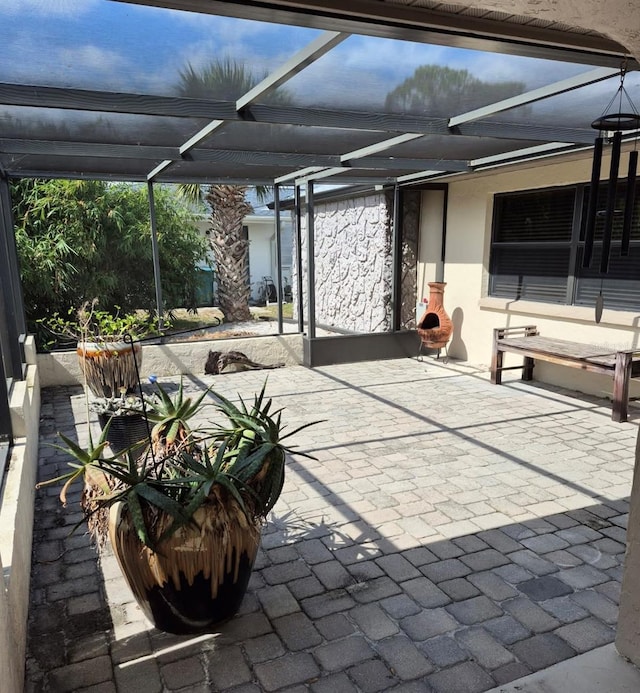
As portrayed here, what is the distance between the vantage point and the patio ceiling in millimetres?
2250

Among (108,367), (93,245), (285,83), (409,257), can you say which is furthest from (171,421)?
(93,245)

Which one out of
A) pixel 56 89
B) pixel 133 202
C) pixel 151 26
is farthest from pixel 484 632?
pixel 133 202

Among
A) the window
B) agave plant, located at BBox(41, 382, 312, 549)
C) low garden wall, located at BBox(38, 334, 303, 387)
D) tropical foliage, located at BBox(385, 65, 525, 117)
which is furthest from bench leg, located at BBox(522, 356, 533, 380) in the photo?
agave plant, located at BBox(41, 382, 312, 549)

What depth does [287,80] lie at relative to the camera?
3.21 m

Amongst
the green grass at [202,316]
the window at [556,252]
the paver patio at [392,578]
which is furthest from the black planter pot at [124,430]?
the green grass at [202,316]

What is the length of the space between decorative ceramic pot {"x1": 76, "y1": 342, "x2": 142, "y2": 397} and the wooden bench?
442 centimetres

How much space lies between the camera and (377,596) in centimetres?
261

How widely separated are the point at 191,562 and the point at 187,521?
0.68 feet

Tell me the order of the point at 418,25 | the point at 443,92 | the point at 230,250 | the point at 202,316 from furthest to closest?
the point at 202,316 < the point at 230,250 < the point at 443,92 < the point at 418,25

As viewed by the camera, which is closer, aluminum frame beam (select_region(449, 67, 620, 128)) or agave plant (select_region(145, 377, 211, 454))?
agave plant (select_region(145, 377, 211, 454))

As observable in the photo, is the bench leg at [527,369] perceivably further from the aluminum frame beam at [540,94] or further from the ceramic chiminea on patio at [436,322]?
the aluminum frame beam at [540,94]

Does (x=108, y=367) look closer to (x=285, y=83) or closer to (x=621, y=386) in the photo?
(x=285, y=83)

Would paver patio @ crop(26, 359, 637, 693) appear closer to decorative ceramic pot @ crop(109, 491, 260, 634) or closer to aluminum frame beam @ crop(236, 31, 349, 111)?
decorative ceramic pot @ crop(109, 491, 260, 634)

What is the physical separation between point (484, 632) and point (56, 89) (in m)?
3.90
